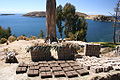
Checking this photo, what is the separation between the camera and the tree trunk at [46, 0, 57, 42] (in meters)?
18.8

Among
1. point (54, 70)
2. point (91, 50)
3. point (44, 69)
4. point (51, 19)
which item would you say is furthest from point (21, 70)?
point (51, 19)

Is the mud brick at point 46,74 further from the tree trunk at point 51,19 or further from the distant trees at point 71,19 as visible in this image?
the distant trees at point 71,19

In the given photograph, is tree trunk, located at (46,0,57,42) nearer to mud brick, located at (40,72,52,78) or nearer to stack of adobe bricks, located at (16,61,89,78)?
stack of adobe bricks, located at (16,61,89,78)

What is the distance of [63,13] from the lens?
1590 inches

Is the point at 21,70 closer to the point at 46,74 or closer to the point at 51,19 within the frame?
the point at 46,74

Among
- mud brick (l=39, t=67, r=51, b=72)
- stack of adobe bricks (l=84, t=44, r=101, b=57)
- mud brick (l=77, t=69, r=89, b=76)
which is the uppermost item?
stack of adobe bricks (l=84, t=44, r=101, b=57)

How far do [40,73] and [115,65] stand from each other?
506cm

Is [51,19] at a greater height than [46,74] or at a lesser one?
greater

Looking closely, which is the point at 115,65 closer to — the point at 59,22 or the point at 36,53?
the point at 36,53

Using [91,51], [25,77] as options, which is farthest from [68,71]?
[91,51]

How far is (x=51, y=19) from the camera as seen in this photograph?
1916cm

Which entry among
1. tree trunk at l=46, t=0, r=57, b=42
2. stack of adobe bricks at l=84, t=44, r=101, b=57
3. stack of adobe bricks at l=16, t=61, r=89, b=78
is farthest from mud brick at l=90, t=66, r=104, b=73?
tree trunk at l=46, t=0, r=57, b=42

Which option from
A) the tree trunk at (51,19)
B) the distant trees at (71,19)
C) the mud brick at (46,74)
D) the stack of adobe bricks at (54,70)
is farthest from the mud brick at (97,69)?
the distant trees at (71,19)

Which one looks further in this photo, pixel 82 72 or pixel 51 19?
pixel 51 19
